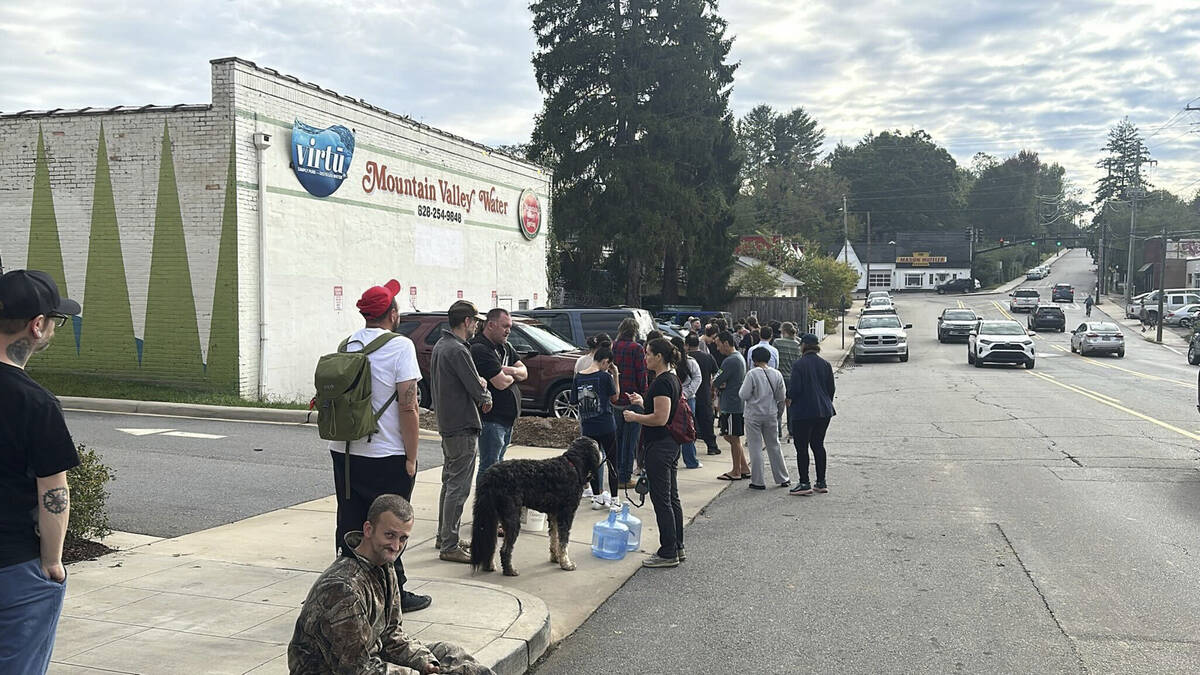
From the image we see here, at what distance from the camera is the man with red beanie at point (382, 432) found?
5668mm

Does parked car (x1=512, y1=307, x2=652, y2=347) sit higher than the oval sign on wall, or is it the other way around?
the oval sign on wall

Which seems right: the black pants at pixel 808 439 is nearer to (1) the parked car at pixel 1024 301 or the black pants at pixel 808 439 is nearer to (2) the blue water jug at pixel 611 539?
(2) the blue water jug at pixel 611 539

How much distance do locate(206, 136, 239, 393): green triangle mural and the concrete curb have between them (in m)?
1.25

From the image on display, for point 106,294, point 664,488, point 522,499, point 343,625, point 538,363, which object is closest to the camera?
point 343,625

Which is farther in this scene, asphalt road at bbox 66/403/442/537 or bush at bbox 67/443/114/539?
asphalt road at bbox 66/403/442/537

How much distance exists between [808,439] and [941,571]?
10.4ft

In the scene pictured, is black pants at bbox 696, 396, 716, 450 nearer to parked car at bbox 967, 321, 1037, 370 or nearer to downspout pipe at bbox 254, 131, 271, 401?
downspout pipe at bbox 254, 131, 271, 401

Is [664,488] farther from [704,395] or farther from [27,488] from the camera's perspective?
[704,395]

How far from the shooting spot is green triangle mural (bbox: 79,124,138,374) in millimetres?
16984

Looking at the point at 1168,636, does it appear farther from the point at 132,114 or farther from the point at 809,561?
the point at 132,114

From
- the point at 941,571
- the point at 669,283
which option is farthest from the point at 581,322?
the point at 669,283

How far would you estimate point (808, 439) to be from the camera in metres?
10.4

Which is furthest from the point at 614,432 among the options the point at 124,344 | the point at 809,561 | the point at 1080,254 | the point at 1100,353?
the point at 1080,254

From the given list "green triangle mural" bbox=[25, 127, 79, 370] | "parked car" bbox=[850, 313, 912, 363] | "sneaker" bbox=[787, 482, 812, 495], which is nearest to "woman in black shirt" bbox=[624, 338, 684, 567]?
"sneaker" bbox=[787, 482, 812, 495]
